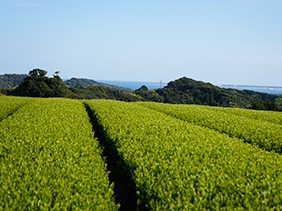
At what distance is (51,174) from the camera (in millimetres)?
5590

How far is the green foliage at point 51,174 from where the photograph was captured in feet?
15.0

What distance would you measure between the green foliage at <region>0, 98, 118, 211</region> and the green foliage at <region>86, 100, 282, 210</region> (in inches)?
46.8

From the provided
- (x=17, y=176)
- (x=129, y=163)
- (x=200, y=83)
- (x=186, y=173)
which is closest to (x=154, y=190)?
(x=186, y=173)

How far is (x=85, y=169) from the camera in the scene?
20.0ft

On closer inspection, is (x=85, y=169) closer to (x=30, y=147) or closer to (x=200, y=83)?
(x=30, y=147)

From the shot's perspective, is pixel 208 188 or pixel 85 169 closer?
pixel 208 188

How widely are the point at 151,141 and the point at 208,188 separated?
3522 mm

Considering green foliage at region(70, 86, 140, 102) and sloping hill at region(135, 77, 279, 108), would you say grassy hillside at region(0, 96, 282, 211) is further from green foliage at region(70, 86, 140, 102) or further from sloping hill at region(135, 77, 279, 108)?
sloping hill at region(135, 77, 279, 108)

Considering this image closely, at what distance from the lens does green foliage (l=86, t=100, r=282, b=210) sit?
4.60 m

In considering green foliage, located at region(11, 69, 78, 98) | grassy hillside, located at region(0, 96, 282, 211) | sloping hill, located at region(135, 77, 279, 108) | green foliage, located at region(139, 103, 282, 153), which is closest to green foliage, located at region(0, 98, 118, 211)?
grassy hillside, located at region(0, 96, 282, 211)

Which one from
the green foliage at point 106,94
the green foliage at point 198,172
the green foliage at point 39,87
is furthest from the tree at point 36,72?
the green foliage at point 198,172

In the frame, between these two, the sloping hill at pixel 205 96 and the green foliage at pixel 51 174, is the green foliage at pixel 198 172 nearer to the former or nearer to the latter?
the green foliage at pixel 51 174

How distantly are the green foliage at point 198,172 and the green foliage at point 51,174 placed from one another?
1.19m

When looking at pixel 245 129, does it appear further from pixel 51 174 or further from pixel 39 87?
pixel 39 87
